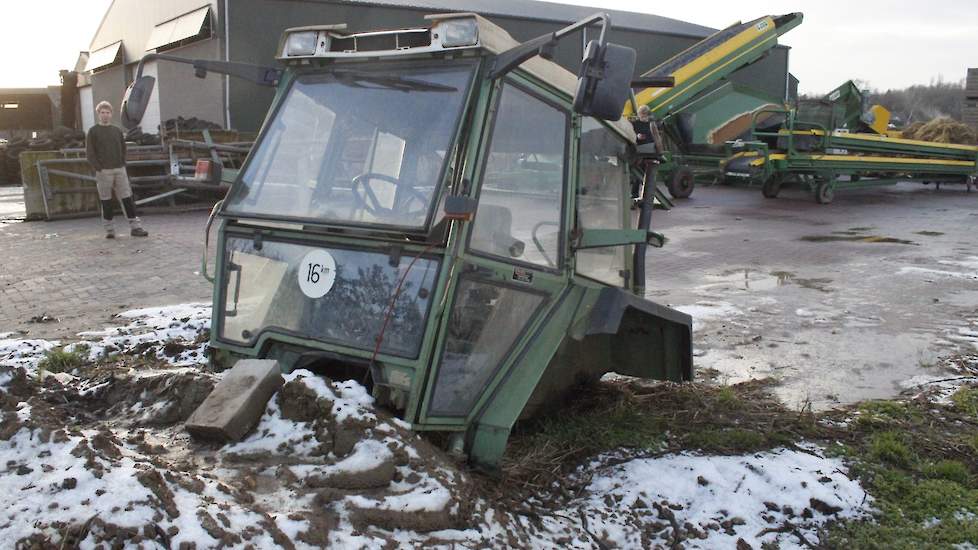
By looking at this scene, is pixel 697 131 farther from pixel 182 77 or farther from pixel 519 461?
pixel 519 461

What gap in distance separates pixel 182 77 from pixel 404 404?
65.6 ft

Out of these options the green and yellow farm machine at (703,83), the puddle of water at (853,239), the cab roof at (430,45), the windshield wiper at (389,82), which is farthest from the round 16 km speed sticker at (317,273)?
the green and yellow farm machine at (703,83)

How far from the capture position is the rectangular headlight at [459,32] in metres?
3.59

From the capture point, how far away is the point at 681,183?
17875 millimetres

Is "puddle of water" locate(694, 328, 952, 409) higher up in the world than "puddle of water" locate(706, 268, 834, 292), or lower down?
lower down

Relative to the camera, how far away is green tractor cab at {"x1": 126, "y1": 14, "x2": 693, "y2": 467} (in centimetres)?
346

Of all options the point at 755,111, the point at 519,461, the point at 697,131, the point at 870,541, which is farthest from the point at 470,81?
the point at 755,111

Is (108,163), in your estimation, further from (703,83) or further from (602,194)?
(703,83)

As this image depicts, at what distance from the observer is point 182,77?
21.1m

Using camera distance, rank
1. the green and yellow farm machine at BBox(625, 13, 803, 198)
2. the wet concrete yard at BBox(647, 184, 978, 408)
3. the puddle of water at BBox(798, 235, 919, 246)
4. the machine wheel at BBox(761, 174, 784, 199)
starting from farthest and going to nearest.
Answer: the machine wheel at BBox(761, 174, 784, 199) → the green and yellow farm machine at BBox(625, 13, 803, 198) → the puddle of water at BBox(798, 235, 919, 246) → the wet concrete yard at BBox(647, 184, 978, 408)

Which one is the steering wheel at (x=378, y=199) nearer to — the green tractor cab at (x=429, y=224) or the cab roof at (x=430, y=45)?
the green tractor cab at (x=429, y=224)

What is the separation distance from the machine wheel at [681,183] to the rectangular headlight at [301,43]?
14324mm

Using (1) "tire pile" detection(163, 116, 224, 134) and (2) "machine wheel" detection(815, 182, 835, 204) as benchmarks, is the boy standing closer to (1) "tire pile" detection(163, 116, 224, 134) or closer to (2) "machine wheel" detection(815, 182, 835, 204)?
(1) "tire pile" detection(163, 116, 224, 134)

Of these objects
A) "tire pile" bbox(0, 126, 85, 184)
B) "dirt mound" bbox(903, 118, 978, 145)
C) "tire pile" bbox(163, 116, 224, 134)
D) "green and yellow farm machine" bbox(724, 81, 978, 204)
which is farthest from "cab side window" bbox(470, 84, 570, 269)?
"dirt mound" bbox(903, 118, 978, 145)
